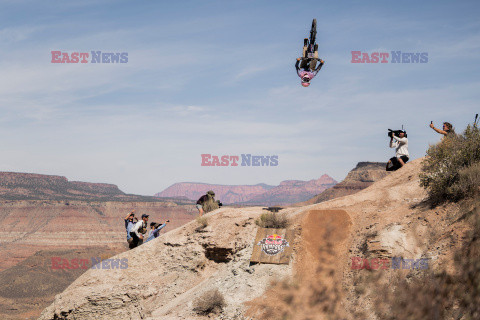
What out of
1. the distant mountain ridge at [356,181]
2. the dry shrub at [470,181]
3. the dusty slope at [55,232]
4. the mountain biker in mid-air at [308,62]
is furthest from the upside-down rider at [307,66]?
the distant mountain ridge at [356,181]

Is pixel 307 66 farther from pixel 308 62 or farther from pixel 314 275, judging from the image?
pixel 314 275

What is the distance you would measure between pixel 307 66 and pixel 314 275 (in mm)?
8575

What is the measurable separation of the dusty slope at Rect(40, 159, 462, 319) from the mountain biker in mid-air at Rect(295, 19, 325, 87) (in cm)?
488

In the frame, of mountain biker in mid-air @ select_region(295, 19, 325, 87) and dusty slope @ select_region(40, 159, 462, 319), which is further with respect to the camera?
mountain biker in mid-air @ select_region(295, 19, 325, 87)

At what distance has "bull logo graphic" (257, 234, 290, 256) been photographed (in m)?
13.7

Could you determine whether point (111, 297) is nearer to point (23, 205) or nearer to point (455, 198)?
point (455, 198)

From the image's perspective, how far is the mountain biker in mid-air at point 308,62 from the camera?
677 inches

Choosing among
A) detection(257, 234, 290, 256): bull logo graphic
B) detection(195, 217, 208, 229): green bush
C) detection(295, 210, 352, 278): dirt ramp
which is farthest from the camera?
detection(195, 217, 208, 229): green bush

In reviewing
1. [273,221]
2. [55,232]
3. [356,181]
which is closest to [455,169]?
[273,221]

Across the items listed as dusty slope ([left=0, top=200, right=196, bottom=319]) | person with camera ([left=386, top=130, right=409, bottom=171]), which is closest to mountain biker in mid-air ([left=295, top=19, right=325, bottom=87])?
person with camera ([left=386, top=130, right=409, bottom=171])

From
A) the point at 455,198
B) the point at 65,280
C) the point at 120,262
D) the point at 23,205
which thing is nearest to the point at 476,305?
the point at 455,198

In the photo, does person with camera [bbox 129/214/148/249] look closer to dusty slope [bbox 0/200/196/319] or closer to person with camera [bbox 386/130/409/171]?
person with camera [bbox 386/130/409/171]

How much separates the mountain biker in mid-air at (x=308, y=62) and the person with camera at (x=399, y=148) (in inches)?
148

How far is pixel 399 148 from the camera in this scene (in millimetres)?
17391
